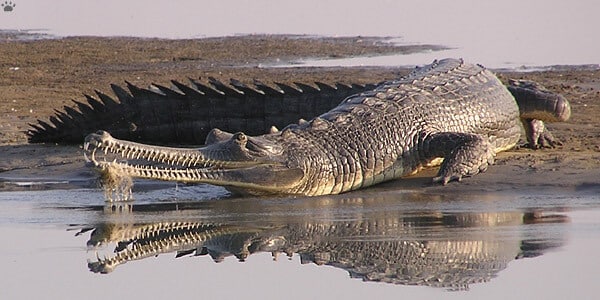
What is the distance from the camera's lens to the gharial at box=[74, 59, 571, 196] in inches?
348

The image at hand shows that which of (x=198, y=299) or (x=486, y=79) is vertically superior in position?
(x=486, y=79)

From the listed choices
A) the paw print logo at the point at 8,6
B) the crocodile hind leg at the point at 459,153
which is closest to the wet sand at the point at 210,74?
the crocodile hind leg at the point at 459,153

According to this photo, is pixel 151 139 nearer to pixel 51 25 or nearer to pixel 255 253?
pixel 255 253

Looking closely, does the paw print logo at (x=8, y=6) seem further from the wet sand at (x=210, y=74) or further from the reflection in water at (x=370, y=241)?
the reflection in water at (x=370, y=241)

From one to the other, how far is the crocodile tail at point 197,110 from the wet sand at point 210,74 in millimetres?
434

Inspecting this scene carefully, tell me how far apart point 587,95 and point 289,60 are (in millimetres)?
6836

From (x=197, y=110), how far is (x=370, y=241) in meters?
4.81

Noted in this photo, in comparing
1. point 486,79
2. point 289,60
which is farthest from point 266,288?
point 289,60

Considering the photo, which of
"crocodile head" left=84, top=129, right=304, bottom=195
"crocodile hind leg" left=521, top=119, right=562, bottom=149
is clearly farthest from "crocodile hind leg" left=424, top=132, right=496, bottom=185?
"crocodile hind leg" left=521, top=119, right=562, bottom=149

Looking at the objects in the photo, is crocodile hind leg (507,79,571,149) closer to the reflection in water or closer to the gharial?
the gharial

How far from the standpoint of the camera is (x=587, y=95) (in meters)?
15.6

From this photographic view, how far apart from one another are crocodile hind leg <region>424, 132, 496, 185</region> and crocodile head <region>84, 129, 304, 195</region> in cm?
119

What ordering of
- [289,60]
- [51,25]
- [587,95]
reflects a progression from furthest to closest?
[51,25]
[289,60]
[587,95]

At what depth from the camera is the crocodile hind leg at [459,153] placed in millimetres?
9938
